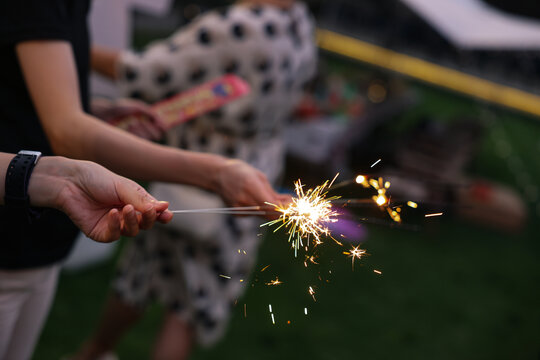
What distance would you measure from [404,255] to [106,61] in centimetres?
298

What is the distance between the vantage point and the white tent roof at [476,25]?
323 cm

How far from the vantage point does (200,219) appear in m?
1.63

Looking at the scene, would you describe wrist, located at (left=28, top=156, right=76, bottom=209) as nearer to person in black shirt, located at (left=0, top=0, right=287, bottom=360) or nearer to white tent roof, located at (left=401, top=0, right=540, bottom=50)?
person in black shirt, located at (left=0, top=0, right=287, bottom=360)

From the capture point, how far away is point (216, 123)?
5.23ft

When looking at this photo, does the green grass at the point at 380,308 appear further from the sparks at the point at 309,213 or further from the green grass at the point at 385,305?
the sparks at the point at 309,213

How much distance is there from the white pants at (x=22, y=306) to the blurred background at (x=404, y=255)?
2.37ft

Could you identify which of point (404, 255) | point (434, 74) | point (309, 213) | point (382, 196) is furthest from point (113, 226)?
point (434, 74)

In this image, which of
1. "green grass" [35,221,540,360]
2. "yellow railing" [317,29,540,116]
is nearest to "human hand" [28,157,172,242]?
"green grass" [35,221,540,360]

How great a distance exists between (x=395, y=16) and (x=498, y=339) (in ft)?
15.1

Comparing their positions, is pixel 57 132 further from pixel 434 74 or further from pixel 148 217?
pixel 434 74

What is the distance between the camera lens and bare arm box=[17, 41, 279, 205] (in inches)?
35.3

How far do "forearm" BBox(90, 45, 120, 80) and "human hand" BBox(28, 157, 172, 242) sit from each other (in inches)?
34.3

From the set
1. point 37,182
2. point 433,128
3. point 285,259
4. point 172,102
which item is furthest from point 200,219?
point 433,128

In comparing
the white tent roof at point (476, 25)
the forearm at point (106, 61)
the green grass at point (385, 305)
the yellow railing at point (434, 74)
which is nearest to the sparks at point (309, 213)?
the forearm at point (106, 61)
